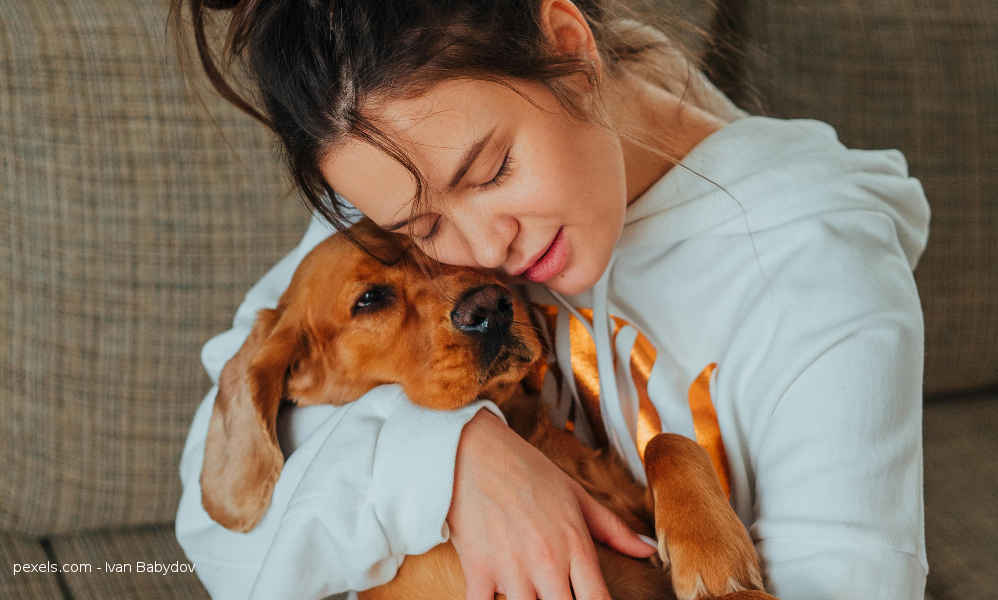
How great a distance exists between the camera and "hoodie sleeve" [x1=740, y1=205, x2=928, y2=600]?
1.05 metres

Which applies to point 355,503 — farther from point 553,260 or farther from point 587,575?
point 553,260

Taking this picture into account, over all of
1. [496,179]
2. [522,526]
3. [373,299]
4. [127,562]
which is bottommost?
[127,562]

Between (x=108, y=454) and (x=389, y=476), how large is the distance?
37.1 inches

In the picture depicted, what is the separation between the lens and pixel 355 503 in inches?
45.5

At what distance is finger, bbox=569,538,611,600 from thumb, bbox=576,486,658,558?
0.18 ft

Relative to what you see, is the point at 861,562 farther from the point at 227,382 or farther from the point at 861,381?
the point at 227,382

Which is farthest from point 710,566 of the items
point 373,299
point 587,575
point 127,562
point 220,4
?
point 127,562

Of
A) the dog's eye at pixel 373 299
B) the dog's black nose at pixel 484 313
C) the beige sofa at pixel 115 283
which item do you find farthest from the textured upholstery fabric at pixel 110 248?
the dog's black nose at pixel 484 313

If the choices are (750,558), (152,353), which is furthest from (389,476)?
(152,353)

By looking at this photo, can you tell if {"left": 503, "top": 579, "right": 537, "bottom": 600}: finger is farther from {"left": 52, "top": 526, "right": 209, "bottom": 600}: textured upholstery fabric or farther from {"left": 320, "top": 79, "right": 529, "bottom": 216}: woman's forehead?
{"left": 52, "top": 526, "right": 209, "bottom": 600}: textured upholstery fabric

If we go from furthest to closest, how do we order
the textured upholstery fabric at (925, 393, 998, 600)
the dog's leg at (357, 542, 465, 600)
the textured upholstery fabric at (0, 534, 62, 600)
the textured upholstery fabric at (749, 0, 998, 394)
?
the textured upholstery fabric at (749, 0, 998, 394) < the textured upholstery fabric at (925, 393, 998, 600) < the textured upholstery fabric at (0, 534, 62, 600) < the dog's leg at (357, 542, 465, 600)

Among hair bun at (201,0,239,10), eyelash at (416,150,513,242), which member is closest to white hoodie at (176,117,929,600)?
eyelash at (416,150,513,242)

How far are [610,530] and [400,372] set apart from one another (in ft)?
1.31

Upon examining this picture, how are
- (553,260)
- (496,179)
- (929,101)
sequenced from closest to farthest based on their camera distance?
(496,179) → (553,260) → (929,101)
